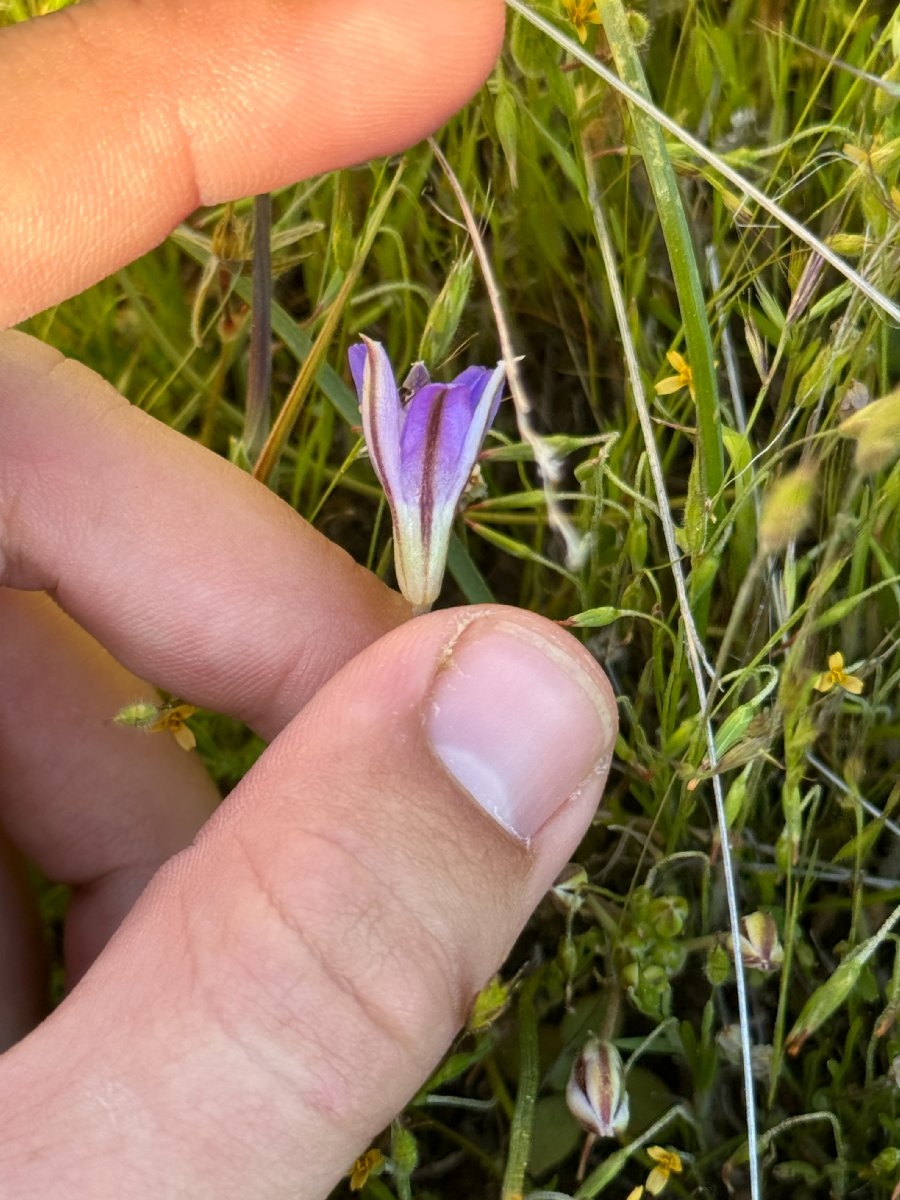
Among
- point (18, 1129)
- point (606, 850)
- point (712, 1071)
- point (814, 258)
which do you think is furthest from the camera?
point (606, 850)

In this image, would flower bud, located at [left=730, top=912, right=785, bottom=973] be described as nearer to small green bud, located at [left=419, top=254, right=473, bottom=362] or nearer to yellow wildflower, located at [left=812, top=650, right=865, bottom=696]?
yellow wildflower, located at [left=812, top=650, right=865, bottom=696]

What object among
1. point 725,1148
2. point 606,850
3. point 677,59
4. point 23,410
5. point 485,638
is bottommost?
point 725,1148

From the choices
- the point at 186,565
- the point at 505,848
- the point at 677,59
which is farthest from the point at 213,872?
the point at 677,59

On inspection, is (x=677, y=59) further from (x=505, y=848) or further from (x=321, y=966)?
(x=321, y=966)

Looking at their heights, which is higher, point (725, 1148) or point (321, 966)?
point (321, 966)

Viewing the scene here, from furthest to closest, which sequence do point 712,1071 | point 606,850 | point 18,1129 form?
point 606,850
point 712,1071
point 18,1129

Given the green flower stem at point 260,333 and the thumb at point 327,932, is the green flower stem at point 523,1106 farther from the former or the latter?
the green flower stem at point 260,333

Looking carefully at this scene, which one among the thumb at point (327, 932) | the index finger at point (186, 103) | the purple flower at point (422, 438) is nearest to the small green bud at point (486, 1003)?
the thumb at point (327, 932)
